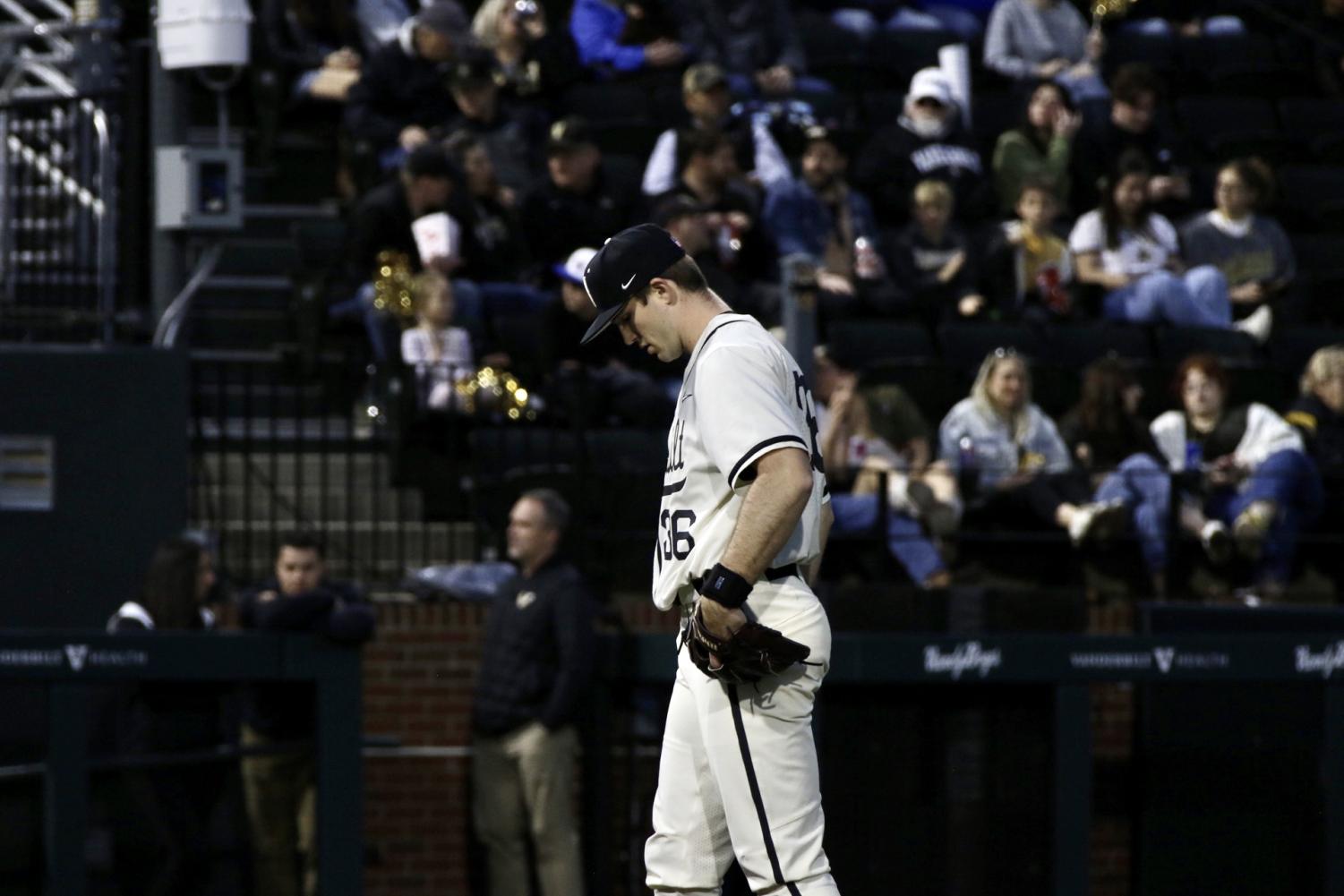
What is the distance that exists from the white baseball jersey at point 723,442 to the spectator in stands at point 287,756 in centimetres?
330

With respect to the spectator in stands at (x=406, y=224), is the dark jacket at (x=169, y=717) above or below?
below

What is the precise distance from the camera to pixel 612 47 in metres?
13.5

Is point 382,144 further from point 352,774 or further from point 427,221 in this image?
point 352,774

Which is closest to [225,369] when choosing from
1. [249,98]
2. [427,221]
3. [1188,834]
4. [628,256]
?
[427,221]

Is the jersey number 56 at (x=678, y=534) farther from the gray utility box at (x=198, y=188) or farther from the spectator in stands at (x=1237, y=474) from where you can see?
the spectator in stands at (x=1237, y=474)

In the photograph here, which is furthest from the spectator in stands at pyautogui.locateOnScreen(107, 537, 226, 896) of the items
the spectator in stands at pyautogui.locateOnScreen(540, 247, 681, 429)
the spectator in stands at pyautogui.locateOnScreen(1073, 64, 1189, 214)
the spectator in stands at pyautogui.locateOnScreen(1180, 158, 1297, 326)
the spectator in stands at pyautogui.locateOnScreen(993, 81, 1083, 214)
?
the spectator in stands at pyautogui.locateOnScreen(1073, 64, 1189, 214)

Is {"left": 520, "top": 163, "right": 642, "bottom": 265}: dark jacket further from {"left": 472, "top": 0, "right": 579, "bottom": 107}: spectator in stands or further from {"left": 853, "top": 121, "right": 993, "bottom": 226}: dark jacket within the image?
{"left": 853, "top": 121, "right": 993, "bottom": 226}: dark jacket

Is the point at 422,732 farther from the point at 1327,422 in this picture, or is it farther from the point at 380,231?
the point at 1327,422

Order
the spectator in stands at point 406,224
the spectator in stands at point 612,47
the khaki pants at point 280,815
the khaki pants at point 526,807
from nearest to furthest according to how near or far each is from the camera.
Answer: the khaki pants at point 280,815, the khaki pants at point 526,807, the spectator in stands at point 406,224, the spectator in stands at point 612,47

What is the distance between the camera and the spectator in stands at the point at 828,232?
11664 mm

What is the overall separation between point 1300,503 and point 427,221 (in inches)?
170

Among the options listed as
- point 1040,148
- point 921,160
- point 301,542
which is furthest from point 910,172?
point 301,542

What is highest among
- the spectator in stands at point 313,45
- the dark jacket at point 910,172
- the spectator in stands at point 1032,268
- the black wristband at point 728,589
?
the spectator in stands at point 313,45

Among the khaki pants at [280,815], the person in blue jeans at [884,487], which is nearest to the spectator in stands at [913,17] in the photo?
the person in blue jeans at [884,487]
